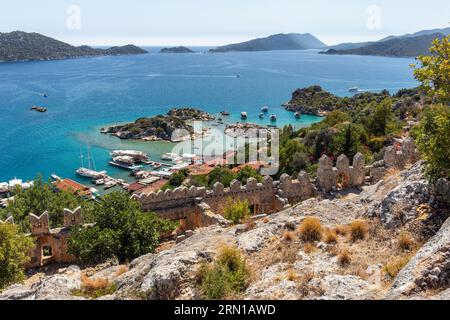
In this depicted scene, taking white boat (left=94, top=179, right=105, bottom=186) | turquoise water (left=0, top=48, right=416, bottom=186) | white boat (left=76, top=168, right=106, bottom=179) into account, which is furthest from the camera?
turquoise water (left=0, top=48, right=416, bottom=186)

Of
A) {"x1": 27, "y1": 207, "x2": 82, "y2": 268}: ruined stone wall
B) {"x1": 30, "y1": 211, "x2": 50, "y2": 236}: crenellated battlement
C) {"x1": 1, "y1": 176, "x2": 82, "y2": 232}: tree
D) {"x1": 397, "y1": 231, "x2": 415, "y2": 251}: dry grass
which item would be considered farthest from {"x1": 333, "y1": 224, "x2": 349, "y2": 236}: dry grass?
{"x1": 1, "y1": 176, "x2": 82, "y2": 232}: tree

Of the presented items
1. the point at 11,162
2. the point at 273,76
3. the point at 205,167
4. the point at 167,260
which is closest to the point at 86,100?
the point at 11,162

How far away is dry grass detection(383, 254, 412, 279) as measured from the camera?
846 cm

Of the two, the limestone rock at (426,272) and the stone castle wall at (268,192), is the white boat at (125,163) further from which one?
the limestone rock at (426,272)

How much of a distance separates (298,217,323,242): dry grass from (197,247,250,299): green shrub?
6.56 ft

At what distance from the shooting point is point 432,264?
758cm

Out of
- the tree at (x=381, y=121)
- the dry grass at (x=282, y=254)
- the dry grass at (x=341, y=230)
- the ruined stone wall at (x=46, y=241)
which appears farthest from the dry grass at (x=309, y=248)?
the tree at (x=381, y=121)

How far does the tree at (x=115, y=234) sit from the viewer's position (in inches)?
600

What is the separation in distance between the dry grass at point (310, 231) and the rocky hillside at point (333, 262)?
0.64 ft

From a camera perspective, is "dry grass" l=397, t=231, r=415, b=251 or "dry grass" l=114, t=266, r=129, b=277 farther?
"dry grass" l=114, t=266, r=129, b=277

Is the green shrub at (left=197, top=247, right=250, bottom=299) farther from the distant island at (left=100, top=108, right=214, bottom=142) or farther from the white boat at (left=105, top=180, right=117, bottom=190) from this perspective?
the distant island at (left=100, top=108, right=214, bottom=142)

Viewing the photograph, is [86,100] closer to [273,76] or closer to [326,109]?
[326,109]

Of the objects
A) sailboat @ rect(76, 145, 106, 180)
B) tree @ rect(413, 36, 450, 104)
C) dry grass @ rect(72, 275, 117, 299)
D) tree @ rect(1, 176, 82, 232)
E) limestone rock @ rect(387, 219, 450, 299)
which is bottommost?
sailboat @ rect(76, 145, 106, 180)
